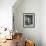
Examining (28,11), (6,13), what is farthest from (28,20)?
(6,13)

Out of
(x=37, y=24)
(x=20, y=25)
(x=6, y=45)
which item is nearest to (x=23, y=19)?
(x=20, y=25)

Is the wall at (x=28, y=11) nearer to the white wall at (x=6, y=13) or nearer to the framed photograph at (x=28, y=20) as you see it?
the framed photograph at (x=28, y=20)

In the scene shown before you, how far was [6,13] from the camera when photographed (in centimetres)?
471

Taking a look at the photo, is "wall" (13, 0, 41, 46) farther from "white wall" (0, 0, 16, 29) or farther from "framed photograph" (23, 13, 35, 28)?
"white wall" (0, 0, 16, 29)

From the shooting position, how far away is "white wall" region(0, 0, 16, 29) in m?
4.66

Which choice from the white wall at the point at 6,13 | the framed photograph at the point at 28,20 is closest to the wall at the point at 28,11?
the framed photograph at the point at 28,20

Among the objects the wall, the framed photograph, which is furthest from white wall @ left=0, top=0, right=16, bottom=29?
the framed photograph

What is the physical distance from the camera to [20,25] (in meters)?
5.93

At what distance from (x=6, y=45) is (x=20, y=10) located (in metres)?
2.97

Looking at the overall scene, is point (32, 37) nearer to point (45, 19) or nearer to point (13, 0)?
point (45, 19)

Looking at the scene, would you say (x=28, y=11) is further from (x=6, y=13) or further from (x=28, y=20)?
(x=6, y=13)

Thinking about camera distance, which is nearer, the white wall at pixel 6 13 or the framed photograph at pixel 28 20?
the white wall at pixel 6 13

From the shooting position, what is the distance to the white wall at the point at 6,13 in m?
4.66

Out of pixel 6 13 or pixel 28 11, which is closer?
pixel 6 13
